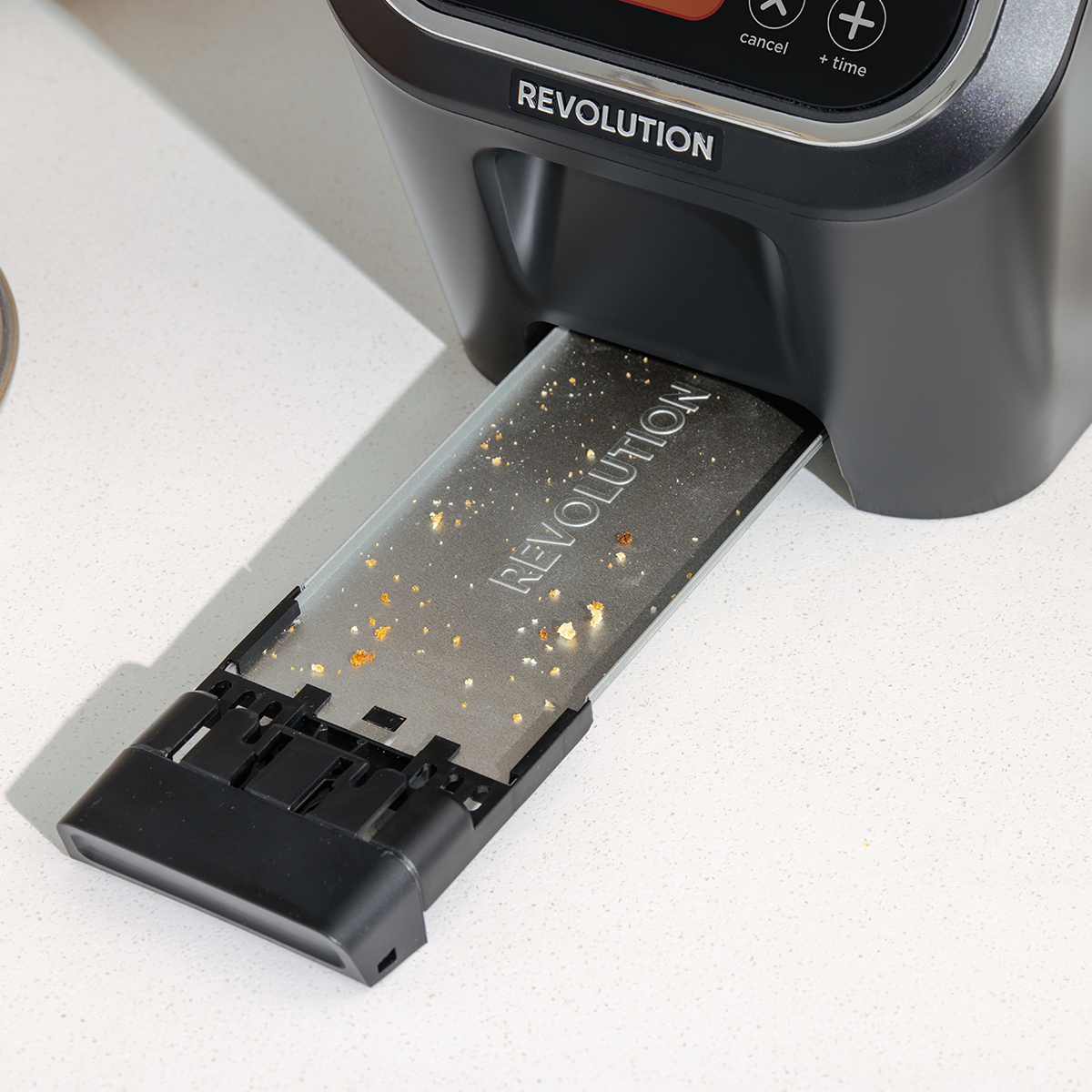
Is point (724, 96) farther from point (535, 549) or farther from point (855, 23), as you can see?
point (535, 549)

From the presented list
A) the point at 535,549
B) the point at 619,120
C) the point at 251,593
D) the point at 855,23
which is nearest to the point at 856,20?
the point at 855,23

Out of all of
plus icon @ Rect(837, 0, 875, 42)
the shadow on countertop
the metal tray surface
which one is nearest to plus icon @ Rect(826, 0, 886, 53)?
plus icon @ Rect(837, 0, 875, 42)

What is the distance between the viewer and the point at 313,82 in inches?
48.2

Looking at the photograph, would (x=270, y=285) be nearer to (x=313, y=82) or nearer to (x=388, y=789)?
(x=313, y=82)

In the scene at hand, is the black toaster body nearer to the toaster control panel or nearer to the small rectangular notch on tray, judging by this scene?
the toaster control panel

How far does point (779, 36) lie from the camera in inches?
26.8

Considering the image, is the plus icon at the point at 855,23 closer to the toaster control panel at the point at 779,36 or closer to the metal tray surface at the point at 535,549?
the toaster control panel at the point at 779,36

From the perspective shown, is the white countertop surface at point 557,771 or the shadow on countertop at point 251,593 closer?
the white countertop surface at point 557,771

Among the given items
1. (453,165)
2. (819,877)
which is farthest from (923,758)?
(453,165)

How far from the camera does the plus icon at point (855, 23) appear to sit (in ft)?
2.16

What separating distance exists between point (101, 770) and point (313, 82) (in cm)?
67

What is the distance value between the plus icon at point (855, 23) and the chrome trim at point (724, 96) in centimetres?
3

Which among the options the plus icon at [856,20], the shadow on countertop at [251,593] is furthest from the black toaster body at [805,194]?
the shadow on countertop at [251,593]

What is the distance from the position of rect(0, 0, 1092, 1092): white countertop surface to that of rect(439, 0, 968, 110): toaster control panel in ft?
0.91
